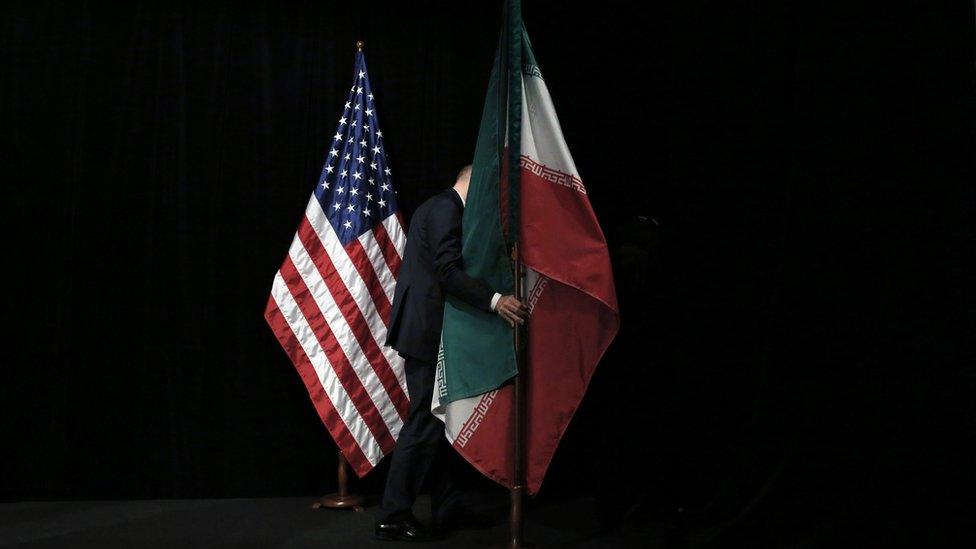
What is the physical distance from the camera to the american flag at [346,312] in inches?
137

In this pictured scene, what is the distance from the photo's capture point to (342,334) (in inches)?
138

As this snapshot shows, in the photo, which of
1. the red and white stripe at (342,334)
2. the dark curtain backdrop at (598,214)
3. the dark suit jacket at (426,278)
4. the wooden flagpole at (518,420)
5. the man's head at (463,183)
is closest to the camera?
the dark curtain backdrop at (598,214)

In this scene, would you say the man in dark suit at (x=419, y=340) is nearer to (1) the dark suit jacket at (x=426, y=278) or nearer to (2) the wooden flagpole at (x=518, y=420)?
(1) the dark suit jacket at (x=426, y=278)

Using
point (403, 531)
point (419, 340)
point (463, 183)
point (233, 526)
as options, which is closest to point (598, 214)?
point (463, 183)

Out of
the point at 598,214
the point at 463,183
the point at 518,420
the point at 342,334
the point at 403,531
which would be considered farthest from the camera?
the point at 598,214

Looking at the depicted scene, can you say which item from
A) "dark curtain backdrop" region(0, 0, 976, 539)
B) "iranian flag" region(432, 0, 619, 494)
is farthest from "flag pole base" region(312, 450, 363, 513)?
"iranian flag" region(432, 0, 619, 494)

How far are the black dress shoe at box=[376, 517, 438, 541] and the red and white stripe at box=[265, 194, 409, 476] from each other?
487 millimetres

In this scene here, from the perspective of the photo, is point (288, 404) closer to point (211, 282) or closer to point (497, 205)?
point (211, 282)

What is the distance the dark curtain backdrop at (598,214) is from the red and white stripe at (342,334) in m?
0.29

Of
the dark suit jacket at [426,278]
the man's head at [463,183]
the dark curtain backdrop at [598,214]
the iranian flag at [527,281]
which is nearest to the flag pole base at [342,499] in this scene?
the dark curtain backdrop at [598,214]

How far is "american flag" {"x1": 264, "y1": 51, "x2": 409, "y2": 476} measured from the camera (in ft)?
11.4

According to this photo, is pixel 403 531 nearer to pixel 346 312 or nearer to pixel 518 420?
pixel 518 420

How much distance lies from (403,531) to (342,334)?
0.91m

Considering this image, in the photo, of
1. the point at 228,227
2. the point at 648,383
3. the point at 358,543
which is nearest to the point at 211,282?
the point at 228,227
